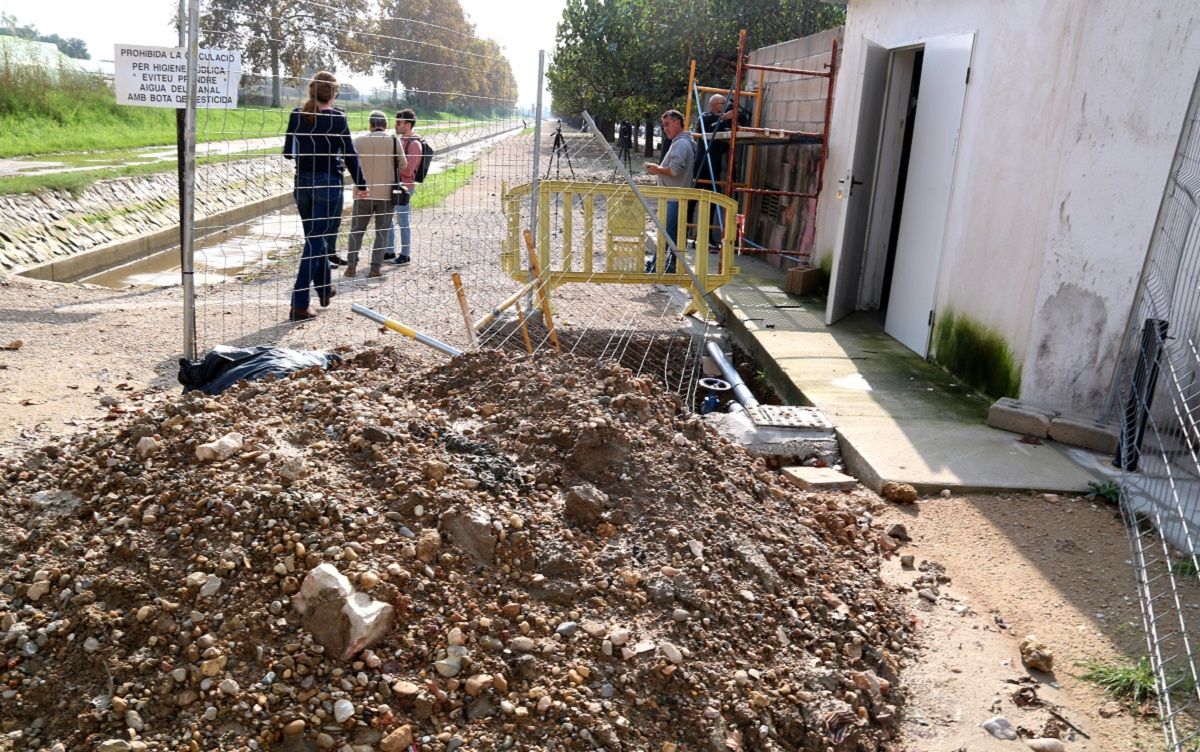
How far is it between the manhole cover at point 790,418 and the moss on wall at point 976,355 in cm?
125

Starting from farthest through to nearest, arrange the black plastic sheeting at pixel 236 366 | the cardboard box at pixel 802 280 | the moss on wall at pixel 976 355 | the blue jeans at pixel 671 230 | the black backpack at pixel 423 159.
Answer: the black backpack at pixel 423 159
the blue jeans at pixel 671 230
the cardboard box at pixel 802 280
the moss on wall at pixel 976 355
the black plastic sheeting at pixel 236 366

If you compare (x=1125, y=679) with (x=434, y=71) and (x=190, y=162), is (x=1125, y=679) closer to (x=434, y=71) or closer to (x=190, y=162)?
(x=190, y=162)

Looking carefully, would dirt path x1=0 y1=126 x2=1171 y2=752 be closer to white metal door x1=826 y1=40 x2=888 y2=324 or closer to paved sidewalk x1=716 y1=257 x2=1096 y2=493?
paved sidewalk x1=716 y1=257 x2=1096 y2=493

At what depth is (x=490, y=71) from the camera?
29.2ft

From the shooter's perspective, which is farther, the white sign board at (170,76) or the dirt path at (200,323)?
the white sign board at (170,76)

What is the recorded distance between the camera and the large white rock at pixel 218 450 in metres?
3.61

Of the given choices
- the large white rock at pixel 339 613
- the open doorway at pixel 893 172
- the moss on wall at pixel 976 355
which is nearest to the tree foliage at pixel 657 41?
the open doorway at pixel 893 172

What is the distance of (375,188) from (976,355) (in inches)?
243

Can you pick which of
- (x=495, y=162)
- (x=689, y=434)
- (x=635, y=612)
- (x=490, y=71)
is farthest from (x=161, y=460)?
(x=495, y=162)

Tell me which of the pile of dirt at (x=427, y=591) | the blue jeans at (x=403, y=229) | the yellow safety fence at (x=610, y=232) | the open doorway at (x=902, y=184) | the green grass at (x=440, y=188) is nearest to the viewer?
the pile of dirt at (x=427, y=591)

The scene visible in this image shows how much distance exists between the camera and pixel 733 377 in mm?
6789

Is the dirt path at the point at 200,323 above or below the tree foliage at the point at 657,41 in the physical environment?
below

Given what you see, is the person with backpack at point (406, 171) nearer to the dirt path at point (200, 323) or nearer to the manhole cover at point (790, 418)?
the dirt path at point (200, 323)

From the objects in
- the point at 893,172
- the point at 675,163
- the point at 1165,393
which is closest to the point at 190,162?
the point at 675,163
